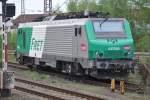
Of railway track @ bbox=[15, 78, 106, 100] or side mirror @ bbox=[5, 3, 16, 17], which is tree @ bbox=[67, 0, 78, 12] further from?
side mirror @ bbox=[5, 3, 16, 17]

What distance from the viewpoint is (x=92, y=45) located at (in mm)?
23203

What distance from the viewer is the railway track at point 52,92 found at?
18.3 m

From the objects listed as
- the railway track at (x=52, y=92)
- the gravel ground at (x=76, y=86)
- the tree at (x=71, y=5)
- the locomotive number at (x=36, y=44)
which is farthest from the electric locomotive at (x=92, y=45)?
the tree at (x=71, y=5)

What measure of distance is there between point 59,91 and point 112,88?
2077mm

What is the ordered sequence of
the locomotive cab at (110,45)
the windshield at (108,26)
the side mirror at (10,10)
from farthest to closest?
the windshield at (108,26) → the locomotive cab at (110,45) → the side mirror at (10,10)

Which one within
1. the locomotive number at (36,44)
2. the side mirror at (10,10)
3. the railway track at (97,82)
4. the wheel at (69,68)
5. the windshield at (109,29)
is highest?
the side mirror at (10,10)

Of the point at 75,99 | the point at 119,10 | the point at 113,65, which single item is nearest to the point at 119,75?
the point at 113,65

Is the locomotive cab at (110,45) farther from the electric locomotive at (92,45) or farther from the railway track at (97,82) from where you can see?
the railway track at (97,82)

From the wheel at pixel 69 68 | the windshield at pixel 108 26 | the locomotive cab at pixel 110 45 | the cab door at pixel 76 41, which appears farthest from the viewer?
the wheel at pixel 69 68

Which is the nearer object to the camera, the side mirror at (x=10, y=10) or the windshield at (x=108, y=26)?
the side mirror at (x=10, y=10)

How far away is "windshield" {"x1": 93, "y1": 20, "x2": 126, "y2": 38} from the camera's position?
78.2ft

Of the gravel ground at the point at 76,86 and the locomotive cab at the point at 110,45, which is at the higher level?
the locomotive cab at the point at 110,45

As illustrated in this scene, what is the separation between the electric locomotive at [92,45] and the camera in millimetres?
23312

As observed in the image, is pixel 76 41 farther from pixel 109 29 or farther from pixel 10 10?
pixel 10 10
